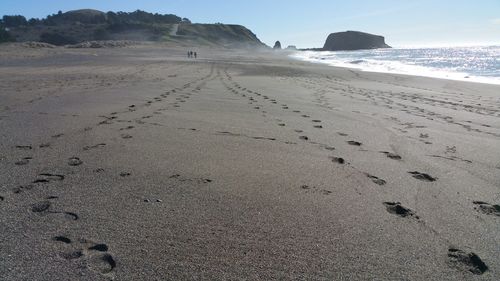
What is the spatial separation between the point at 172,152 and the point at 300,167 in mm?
1287

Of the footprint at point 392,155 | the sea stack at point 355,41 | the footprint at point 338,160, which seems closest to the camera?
the footprint at point 338,160

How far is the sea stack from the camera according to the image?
120812mm

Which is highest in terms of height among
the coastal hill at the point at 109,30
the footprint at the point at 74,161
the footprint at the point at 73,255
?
the coastal hill at the point at 109,30

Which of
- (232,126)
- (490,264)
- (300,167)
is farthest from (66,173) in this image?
(490,264)

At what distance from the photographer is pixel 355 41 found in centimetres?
12275

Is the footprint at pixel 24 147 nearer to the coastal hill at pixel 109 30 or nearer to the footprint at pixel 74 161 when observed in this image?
the footprint at pixel 74 161

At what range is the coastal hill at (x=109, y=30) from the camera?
7138cm

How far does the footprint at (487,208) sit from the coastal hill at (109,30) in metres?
61.5

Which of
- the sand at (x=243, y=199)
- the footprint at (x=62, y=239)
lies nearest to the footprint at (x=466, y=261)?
the sand at (x=243, y=199)

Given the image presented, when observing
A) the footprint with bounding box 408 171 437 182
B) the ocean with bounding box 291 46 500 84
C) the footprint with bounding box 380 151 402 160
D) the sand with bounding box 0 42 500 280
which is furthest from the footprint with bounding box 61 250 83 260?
the ocean with bounding box 291 46 500 84

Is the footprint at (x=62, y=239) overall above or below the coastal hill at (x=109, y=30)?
below

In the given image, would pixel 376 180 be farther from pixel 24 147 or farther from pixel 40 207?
pixel 24 147

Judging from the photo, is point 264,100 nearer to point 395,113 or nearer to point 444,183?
point 395,113

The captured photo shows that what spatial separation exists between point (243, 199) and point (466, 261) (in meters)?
1.43
